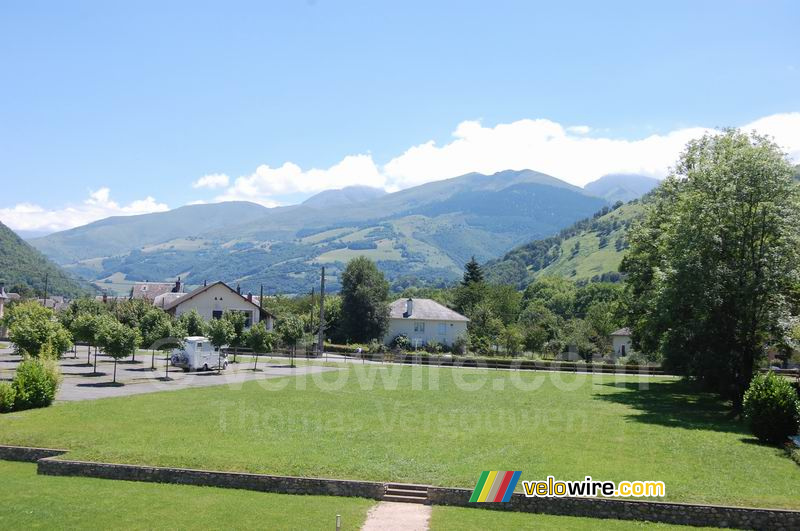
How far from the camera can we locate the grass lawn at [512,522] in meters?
14.9

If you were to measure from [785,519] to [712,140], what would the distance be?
110 feet

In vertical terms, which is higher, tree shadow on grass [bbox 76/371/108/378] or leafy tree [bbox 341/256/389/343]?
leafy tree [bbox 341/256/389/343]

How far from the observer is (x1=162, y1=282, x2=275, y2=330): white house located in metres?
78.8

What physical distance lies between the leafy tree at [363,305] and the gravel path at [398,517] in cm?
6357

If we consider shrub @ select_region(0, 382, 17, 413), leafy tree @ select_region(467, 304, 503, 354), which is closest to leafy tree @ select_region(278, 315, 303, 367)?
leafy tree @ select_region(467, 304, 503, 354)

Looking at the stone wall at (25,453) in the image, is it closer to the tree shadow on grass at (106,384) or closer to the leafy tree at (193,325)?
the tree shadow on grass at (106,384)

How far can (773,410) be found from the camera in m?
24.0

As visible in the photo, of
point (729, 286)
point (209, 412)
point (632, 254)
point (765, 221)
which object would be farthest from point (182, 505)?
point (632, 254)

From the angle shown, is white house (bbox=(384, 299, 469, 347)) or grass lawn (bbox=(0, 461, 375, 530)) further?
white house (bbox=(384, 299, 469, 347))

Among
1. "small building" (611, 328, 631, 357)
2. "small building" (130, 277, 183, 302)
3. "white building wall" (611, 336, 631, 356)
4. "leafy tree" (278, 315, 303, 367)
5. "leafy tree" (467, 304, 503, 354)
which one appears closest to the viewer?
"leafy tree" (278, 315, 303, 367)

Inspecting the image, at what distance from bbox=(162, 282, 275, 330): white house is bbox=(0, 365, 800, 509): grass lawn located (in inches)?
1731

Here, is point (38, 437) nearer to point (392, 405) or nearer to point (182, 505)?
point (182, 505)

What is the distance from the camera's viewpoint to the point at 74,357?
177 ft

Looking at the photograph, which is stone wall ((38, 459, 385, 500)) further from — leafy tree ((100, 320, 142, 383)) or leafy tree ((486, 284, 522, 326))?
leafy tree ((486, 284, 522, 326))
